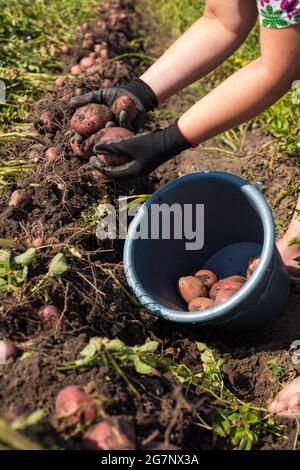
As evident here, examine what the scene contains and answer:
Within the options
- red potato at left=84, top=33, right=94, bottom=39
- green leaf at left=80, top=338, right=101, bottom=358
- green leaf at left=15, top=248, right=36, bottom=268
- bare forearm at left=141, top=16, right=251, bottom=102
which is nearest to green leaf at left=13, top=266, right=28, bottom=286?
green leaf at left=15, top=248, right=36, bottom=268

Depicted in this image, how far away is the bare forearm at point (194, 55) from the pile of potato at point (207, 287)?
716 millimetres

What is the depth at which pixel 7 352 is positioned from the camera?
170cm

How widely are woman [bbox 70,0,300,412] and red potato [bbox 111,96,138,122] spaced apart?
0.02 metres

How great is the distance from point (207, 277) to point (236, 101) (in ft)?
2.34

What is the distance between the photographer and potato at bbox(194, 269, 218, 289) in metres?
2.43

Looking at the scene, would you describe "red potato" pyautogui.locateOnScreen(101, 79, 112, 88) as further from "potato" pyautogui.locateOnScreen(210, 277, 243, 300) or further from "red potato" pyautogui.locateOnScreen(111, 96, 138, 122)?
"potato" pyautogui.locateOnScreen(210, 277, 243, 300)

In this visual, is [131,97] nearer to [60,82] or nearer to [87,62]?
[60,82]

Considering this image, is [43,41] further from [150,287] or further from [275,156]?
[150,287]

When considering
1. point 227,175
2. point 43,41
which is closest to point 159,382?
point 227,175

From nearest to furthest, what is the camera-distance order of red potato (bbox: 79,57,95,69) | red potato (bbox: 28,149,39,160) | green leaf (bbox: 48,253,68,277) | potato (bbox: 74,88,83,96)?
green leaf (bbox: 48,253,68,277) → red potato (bbox: 28,149,39,160) → potato (bbox: 74,88,83,96) → red potato (bbox: 79,57,95,69)

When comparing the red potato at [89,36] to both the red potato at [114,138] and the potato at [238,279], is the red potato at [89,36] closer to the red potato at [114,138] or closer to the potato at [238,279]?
the red potato at [114,138]

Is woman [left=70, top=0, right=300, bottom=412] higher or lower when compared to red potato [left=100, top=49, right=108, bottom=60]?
higher

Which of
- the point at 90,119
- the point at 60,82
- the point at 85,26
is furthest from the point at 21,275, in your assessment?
the point at 85,26

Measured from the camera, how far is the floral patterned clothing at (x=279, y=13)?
1800 mm
